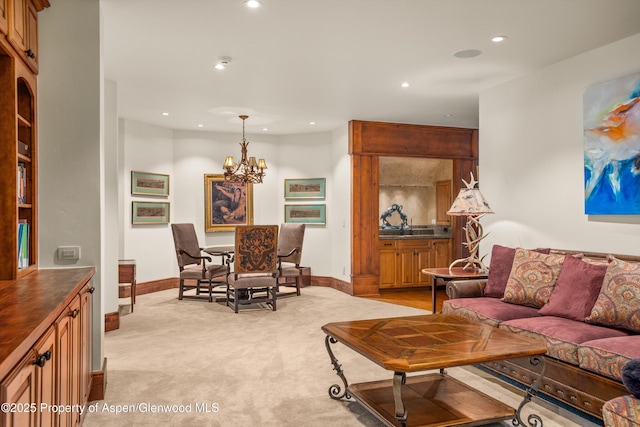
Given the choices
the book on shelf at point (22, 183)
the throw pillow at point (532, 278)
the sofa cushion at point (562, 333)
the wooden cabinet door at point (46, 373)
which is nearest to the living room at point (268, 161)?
the book on shelf at point (22, 183)

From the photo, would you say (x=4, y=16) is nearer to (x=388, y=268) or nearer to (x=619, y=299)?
(x=619, y=299)

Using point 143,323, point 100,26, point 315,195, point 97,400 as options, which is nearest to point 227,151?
point 315,195

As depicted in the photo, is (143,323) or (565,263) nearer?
(565,263)

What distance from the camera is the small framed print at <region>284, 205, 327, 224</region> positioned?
829cm

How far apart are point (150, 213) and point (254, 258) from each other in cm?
246

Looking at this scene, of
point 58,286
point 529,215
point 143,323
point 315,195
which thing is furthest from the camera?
point 315,195

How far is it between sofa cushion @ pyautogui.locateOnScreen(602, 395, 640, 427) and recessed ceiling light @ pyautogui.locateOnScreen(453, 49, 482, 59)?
3.03 m

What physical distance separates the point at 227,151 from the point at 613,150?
6055 millimetres

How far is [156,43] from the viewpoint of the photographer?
12.9 feet

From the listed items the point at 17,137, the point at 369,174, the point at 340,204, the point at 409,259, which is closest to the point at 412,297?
the point at 409,259

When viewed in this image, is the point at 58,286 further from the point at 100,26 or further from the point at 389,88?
the point at 389,88

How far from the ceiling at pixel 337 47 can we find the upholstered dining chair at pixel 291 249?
6.49ft

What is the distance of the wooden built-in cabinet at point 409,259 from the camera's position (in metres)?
7.70

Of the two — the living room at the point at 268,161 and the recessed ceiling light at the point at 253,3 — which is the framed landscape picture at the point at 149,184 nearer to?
the living room at the point at 268,161
